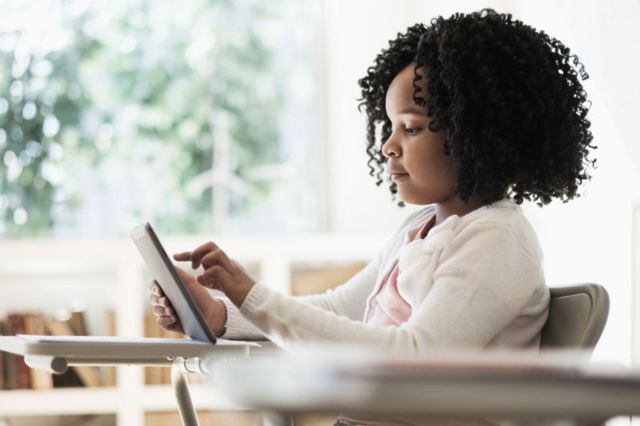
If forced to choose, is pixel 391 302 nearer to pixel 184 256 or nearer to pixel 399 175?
pixel 399 175

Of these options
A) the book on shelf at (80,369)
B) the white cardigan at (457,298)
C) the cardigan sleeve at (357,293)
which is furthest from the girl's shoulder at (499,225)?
the book on shelf at (80,369)

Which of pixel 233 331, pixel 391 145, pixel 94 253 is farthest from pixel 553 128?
pixel 94 253

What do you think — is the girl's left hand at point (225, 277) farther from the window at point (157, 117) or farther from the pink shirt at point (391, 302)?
the window at point (157, 117)

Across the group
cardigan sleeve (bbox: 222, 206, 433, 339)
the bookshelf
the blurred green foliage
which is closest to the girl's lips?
cardigan sleeve (bbox: 222, 206, 433, 339)

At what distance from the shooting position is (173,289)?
136 centimetres

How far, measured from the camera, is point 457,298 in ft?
4.19

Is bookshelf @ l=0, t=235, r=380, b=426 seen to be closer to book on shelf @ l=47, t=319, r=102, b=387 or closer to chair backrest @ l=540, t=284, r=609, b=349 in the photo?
book on shelf @ l=47, t=319, r=102, b=387

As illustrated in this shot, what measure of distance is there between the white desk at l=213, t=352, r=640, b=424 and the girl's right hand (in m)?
0.84

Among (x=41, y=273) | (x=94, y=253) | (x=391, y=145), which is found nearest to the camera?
(x=391, y=145)

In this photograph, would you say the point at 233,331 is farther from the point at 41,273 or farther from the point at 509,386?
the point at 41,273

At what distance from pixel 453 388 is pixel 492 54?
37.3 inches

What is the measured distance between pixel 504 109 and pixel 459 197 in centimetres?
15

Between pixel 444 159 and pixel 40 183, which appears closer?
pixel 444 159

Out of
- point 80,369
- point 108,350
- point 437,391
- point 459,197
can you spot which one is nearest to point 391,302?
point 459,197
